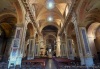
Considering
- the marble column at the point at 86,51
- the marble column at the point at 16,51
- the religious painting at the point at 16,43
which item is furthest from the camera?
the religious painting at the point at 16,43

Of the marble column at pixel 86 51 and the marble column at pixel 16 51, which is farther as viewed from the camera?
the marble column at pixel 16 51

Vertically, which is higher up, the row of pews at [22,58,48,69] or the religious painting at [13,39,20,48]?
the religious painting at [13,39,20,48]

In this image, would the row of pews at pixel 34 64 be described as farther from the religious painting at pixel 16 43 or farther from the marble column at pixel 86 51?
the marble column at pixel 86 51

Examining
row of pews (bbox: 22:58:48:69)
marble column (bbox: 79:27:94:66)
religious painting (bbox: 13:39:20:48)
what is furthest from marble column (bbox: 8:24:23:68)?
marble column (bbox: 79:27:94:66)

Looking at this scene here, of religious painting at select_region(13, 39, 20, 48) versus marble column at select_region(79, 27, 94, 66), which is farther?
religious painting at select_region(13, 39, 20, 48)

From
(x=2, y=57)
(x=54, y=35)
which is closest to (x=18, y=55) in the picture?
(x=2, y=57)

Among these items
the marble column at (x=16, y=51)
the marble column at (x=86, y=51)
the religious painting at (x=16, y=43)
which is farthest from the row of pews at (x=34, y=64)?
the marble column at (x=86, y=51)

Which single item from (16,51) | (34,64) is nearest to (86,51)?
(34,64)

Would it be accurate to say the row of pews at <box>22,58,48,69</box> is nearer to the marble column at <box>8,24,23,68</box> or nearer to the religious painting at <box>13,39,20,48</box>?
the marble column at <box>8,24,23,68</box>

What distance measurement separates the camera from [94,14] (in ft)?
34.5

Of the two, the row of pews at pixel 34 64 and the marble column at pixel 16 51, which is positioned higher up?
the marble column at pixel 16 51

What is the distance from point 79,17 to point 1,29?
1260 cm

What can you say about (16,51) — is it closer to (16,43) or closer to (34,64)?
(16,43)

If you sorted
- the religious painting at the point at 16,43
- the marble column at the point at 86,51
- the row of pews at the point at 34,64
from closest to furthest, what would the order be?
the row of pews at the point at 34,64, the marble column at the point at 86,51, the religious painting at the point at 16,43
